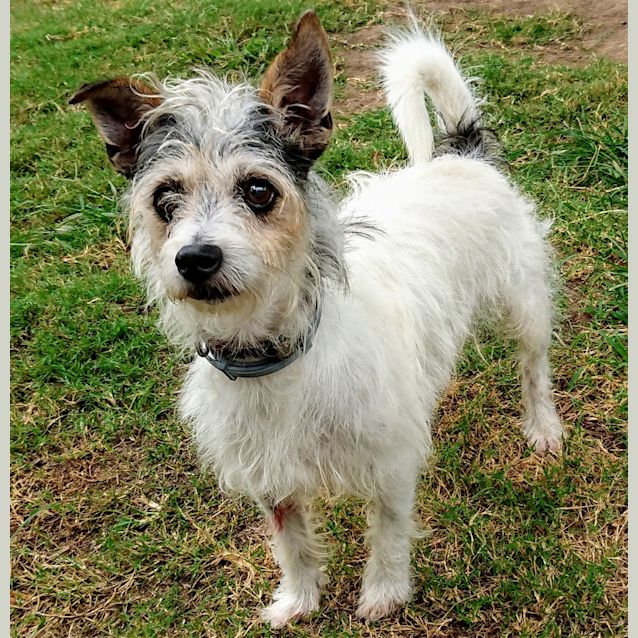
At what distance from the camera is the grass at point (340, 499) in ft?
10.6

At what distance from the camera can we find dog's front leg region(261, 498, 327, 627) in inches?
120

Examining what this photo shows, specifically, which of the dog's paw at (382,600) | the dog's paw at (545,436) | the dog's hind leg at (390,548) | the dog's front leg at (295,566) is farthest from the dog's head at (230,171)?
the dog's paw at (545,436)

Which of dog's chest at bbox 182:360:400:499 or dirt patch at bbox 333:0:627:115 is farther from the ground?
dog's chest at bbox 182:360:400:499

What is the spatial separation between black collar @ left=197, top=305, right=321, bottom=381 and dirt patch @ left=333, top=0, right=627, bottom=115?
167 inches

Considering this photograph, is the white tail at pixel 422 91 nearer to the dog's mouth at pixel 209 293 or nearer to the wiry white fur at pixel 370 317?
the wiry white fur at pixel 370 317

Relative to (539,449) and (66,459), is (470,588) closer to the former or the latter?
(539,449)

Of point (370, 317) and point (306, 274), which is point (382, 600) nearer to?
point (370, 317)

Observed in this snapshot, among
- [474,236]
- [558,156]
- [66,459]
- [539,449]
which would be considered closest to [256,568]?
[66,459]

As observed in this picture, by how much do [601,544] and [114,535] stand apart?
2.31 m

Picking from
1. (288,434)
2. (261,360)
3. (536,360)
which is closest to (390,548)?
(288,434)

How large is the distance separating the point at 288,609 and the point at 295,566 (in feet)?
0.72

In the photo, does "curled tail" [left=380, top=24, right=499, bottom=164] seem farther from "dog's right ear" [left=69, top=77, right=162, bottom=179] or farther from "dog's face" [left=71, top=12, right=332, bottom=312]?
"dog's right ear" [left=69, top=77, right=162, bottom=179]

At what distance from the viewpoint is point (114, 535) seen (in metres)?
3.60

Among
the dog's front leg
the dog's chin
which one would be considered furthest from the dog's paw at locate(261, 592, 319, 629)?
the dog's chin
